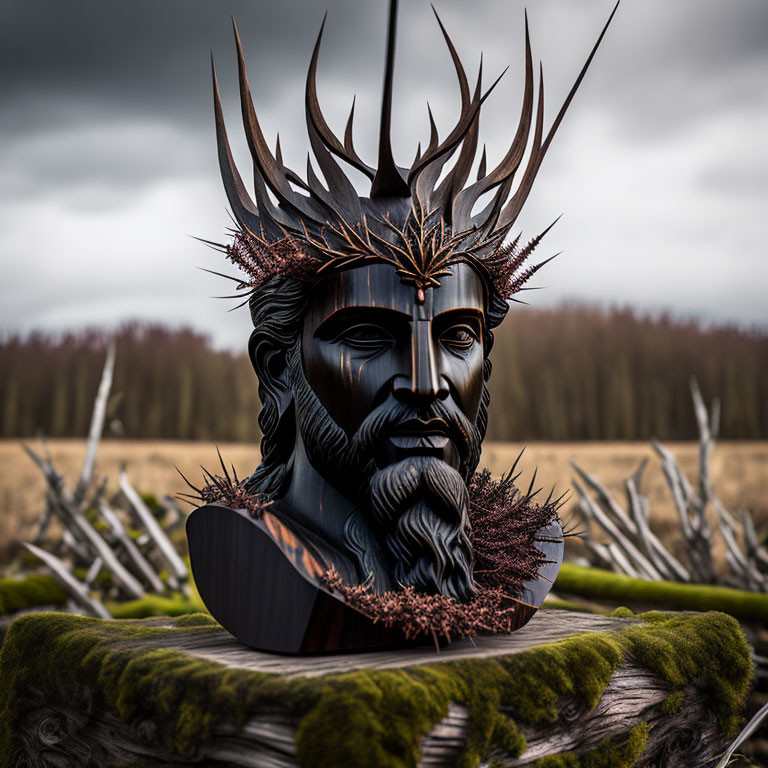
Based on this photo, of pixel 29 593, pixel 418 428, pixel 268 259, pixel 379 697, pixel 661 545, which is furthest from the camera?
pixel 661 545

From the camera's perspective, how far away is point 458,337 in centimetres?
285

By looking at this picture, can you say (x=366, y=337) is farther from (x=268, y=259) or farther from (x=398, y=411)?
(x=268, y=259)

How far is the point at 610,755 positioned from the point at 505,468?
5.84 m

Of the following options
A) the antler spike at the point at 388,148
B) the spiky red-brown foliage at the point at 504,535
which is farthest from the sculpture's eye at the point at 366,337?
the spiky red-brown foliage at the point at 504,535

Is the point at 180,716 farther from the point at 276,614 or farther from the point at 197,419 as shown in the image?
the point at 197,419

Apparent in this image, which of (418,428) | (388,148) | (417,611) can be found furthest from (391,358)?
(417,611)

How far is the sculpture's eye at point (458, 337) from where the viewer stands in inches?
111

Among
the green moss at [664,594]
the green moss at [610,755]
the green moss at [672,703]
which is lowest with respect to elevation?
the green moss at [664,594]

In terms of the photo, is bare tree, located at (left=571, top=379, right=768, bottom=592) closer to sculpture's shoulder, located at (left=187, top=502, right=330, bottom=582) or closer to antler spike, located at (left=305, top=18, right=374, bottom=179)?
antler spike, located at (left=305, top=18, right=374, bottom=179)

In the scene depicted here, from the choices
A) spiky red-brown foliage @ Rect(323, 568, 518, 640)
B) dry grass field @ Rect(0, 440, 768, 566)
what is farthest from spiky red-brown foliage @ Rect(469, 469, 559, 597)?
dry grass field @ Rect(0, 440, 768, 566)

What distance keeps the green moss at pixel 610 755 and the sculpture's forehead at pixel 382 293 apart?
57.1 inches

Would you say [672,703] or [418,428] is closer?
[418,428]

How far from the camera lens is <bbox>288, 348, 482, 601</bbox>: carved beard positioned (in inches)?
104

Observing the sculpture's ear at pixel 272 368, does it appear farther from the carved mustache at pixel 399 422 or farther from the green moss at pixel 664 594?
the green moss at pixel 664 594
